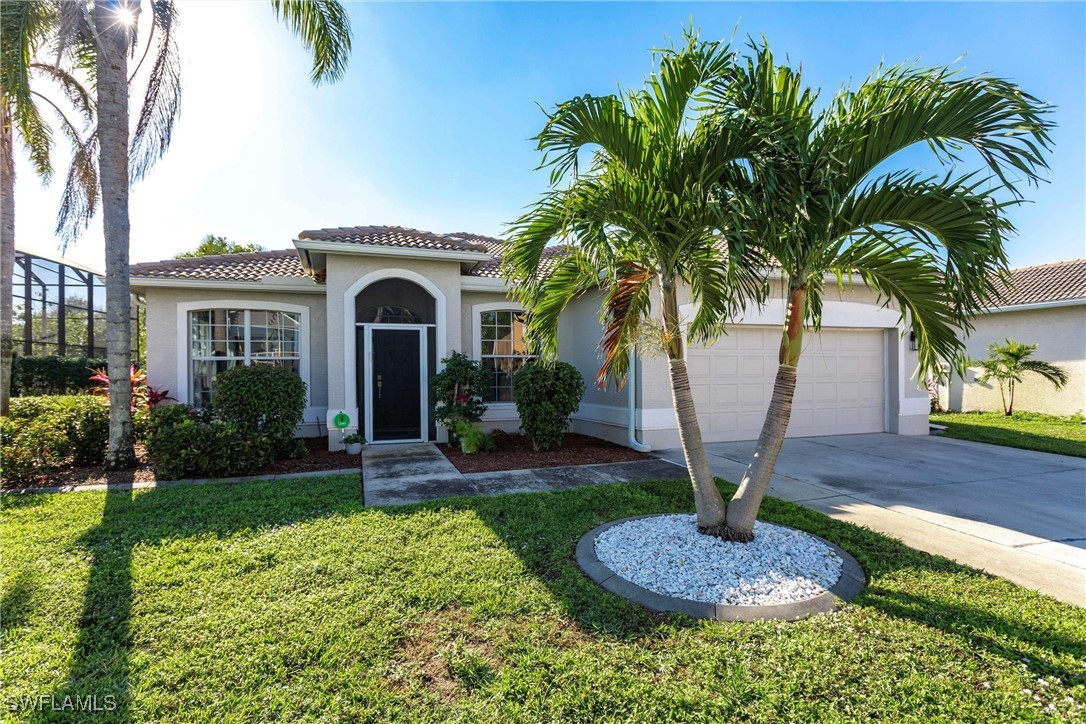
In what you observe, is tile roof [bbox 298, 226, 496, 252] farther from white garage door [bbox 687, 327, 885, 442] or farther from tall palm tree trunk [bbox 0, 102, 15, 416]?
tall palm tree trunk [bbox 0, 102, 15, 416]

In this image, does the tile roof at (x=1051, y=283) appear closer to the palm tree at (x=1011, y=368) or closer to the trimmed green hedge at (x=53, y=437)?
the palm tree at (x=1011, y=368)

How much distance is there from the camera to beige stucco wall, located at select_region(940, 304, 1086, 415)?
555 inches

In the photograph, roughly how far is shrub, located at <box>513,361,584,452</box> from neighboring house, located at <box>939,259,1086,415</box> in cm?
1245

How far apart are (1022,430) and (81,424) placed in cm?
1998

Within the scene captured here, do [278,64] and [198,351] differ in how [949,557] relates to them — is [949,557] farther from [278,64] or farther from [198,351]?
[198,351]

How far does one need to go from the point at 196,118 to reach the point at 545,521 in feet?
32.6

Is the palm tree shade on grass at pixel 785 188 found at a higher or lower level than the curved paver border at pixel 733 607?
higher

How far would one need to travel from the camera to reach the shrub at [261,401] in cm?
794

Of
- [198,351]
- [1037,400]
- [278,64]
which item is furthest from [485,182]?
[1037,400]

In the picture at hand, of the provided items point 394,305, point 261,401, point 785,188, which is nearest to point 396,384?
point 394,305

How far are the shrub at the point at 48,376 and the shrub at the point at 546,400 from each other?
15982 millimetres

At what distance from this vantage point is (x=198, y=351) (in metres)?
10.6
